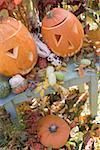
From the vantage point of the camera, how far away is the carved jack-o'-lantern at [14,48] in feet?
3.50

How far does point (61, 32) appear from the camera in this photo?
3.72ft

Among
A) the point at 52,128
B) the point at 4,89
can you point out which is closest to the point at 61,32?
the point at 4,89

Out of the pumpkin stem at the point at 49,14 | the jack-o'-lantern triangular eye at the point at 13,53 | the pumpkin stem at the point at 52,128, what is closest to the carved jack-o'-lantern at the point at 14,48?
the jack-o'-lantern triangular eye at the point at 13,53

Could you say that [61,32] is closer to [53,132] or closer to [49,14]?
[49,14]

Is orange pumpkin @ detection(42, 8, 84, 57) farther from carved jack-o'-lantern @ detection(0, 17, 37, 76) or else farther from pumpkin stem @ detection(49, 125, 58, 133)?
pumpkin stem @ detection(49, 125, 58, 133)

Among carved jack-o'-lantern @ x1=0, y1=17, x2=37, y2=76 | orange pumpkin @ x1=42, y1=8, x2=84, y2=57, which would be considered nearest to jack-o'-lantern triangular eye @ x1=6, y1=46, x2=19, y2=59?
carved jack-o'-lantern @ x1=0, y1=17, x2=37, y2=76

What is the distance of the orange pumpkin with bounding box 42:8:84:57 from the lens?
3.73ft

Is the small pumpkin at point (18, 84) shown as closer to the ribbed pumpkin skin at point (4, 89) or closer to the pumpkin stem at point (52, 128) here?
the ribbed pumpkin skin at point (4, 89)

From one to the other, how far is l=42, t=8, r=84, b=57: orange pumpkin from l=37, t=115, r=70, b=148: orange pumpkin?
0.99ft

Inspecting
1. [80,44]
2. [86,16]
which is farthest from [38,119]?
[86,16]

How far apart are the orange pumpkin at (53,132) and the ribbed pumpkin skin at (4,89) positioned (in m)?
0.27

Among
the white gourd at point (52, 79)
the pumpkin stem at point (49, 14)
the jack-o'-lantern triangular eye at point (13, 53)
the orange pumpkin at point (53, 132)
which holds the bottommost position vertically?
the orange pumpkin at point (53, 132)

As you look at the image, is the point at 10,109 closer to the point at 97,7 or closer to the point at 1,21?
the point at 1,21

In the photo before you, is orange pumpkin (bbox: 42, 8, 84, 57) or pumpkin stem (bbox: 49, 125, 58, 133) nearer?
orange pumpkin (bbox: 42, 8, 84, 57)
